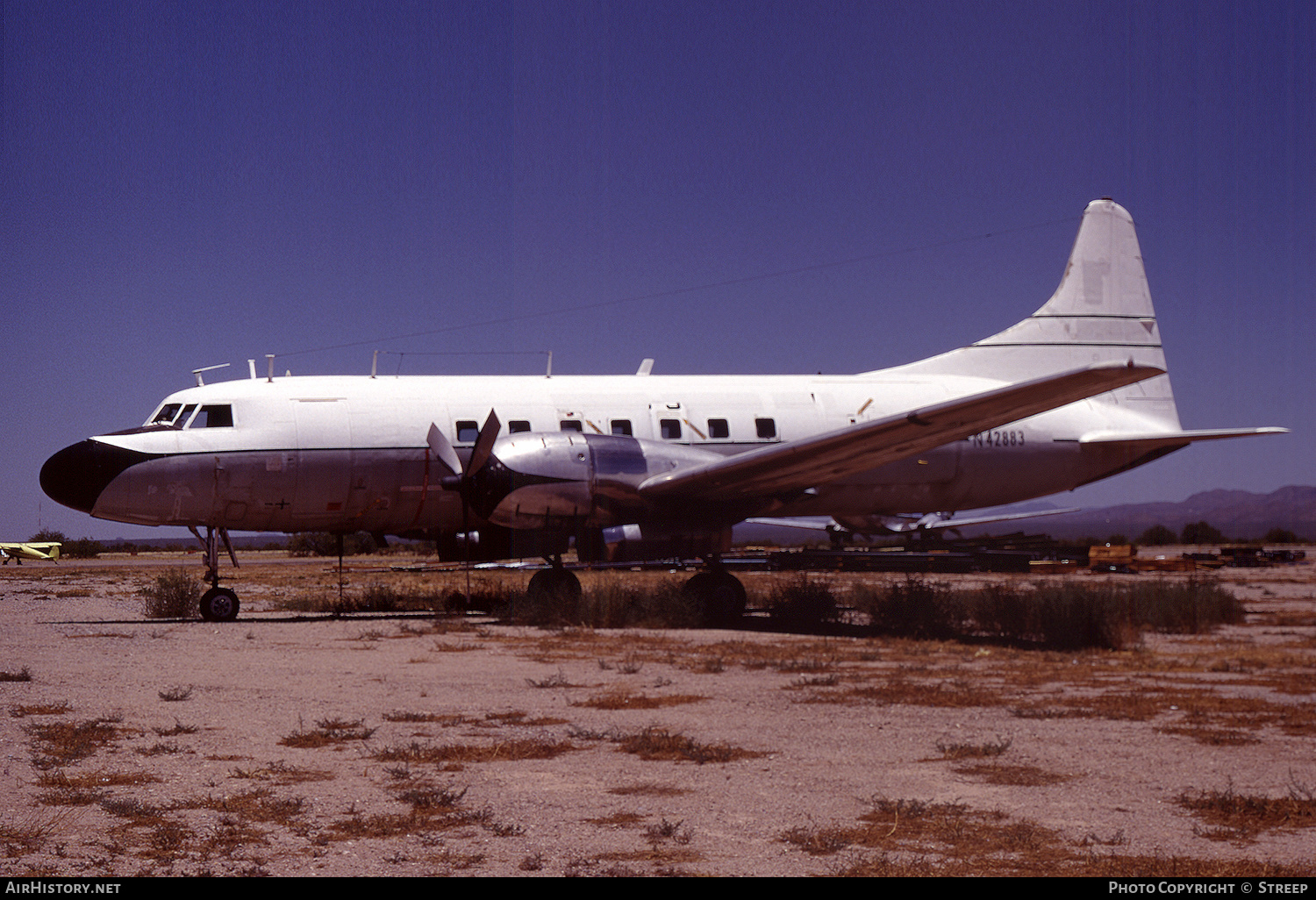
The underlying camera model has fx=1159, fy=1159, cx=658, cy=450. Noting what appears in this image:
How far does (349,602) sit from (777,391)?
30.1 ft

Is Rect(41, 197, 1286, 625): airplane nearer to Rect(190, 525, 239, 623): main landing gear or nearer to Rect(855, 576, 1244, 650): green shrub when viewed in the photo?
Rect(190, 525, 239, 623): main landing gear

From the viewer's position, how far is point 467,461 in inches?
763

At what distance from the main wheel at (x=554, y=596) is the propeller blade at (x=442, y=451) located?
2.36 meters

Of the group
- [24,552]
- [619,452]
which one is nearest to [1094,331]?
[619,452]

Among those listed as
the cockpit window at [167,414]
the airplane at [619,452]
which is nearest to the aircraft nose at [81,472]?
the airplane at [619,452]

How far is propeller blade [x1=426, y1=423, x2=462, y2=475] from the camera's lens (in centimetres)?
1891

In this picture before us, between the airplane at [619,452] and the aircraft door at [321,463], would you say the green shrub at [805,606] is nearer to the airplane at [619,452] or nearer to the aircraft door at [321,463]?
the airplane at [619,452]

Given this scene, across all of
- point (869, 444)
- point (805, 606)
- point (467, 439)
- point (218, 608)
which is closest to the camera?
point (869, 444)

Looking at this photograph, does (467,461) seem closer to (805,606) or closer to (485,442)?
(485,442)

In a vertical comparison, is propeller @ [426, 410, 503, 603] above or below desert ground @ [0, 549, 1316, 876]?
above

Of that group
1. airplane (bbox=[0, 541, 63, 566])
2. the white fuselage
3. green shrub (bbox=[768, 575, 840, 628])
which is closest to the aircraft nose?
the white fuselage

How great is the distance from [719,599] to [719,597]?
0.03 metres

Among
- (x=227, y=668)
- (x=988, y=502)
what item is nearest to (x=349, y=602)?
(x=227, y=668)

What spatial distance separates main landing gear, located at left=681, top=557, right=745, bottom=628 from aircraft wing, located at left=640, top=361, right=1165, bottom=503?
1.34 m
